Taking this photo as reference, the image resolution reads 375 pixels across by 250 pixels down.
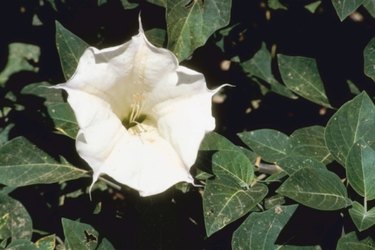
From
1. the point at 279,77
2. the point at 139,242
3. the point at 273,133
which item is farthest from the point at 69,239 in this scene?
the point at 279,77

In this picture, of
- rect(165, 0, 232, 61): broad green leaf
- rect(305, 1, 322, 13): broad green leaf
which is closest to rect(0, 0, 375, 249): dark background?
rect(305, 1, 322, 13): broad green leaf

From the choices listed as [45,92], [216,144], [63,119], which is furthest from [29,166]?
[216,144]

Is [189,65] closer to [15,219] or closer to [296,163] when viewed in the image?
[296,163]

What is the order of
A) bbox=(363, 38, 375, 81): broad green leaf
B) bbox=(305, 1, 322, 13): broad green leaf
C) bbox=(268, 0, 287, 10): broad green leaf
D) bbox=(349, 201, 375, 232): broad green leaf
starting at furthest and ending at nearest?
bbox=(305, 1, 322, 13): broad green leaf
bbox=(268, 0, 287, 10): broad green leaf
bbox=(363, 38, 375, 81): broad green leaf
bbox=(349, 201, 375, 232): broad green leaf

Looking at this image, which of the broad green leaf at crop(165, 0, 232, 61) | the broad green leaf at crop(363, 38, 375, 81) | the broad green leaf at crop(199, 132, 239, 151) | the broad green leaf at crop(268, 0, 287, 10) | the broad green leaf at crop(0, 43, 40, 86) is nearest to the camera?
the broad green leaf at crop(165, 0, 232, 61)

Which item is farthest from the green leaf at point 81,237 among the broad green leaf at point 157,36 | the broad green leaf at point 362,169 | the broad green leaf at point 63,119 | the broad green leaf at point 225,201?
the broad green leaf at point 362,169

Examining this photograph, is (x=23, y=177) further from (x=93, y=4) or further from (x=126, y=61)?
(x=93, y=4)

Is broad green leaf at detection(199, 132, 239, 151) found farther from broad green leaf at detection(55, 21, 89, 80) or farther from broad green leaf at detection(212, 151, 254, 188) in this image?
broad green leaf at detection(55, 21, 89, 80)
